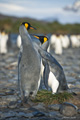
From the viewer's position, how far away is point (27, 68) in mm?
3734

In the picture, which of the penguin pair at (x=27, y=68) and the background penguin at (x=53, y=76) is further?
the background penguin at (x=53, y=76)

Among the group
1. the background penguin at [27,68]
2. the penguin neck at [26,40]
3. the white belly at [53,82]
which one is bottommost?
the white belly at [53,82]

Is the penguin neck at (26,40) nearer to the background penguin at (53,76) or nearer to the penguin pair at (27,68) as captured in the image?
the penguin pair at (27,68)

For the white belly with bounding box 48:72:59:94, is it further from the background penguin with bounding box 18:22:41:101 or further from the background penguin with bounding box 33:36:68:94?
the background penguin with bounding box 18:22:41:101

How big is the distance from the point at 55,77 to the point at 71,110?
1005 mm

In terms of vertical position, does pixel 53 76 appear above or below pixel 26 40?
below

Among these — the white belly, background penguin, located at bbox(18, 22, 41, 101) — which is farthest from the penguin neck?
the white belly

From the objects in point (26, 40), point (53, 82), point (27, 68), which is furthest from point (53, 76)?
point (26, 40)

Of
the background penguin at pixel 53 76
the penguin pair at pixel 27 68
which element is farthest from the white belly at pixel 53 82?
the penguin pair at pixel 27 68

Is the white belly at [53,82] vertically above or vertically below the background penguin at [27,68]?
below

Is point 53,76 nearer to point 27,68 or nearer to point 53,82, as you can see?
point 53,82

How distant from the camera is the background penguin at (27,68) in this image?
12.2 ft

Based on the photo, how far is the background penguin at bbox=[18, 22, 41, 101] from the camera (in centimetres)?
371

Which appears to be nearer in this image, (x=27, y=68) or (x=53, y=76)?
(x=27, y=68)
